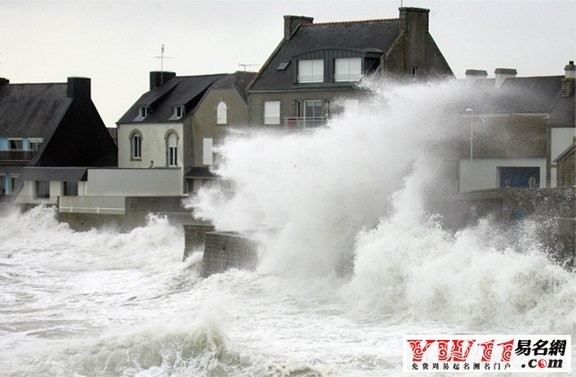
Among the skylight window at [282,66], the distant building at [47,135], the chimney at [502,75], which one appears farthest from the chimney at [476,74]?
the distant building at [47,135]

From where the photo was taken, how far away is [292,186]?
98.0 ft

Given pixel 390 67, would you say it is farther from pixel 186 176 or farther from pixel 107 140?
pixel 107 140

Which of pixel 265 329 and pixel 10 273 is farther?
pixel 10 273

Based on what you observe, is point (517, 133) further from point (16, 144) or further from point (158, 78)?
point (16, 144)

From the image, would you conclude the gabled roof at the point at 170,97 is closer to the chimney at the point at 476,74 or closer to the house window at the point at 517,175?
the chimney at the point at 476,74

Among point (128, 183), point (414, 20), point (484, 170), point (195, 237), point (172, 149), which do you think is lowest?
point (195, 237)

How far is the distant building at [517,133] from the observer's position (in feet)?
137

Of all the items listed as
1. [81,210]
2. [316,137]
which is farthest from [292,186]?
[81,210]

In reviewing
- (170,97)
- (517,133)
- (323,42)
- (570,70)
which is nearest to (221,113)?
(170,97)

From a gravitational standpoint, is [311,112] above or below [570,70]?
below

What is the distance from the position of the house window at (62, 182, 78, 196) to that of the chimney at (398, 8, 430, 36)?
49.1 ft

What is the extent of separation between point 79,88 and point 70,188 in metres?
6.54

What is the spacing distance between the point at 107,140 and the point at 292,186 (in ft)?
79.4

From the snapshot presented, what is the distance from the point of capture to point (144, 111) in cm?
5006
